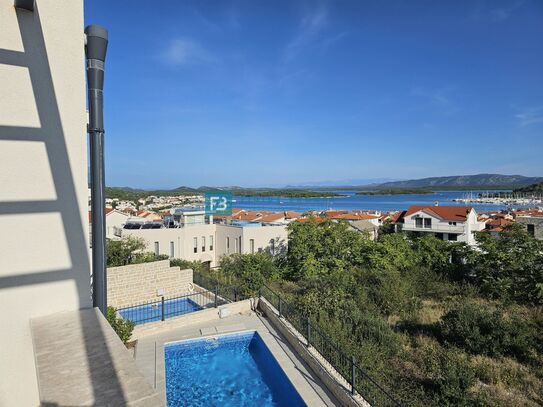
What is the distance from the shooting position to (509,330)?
9.51 m

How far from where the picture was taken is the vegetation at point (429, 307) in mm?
7617

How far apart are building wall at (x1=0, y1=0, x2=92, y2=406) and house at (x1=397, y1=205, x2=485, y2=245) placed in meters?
38.9

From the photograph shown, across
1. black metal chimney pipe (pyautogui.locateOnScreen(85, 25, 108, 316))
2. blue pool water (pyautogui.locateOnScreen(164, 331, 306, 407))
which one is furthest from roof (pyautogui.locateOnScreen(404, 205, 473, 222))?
black metal chimney pipe (pyautogui.locateOnScreen(85, 25, 108, 316))

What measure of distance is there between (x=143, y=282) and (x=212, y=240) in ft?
43.7

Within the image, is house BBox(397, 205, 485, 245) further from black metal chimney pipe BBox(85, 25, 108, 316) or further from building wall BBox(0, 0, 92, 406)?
building wall BBox(0, 0, 92, 406)

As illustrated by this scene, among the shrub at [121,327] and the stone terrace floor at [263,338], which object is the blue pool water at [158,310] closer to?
the stone terrace floor at [263,338]

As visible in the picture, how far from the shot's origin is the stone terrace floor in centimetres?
704

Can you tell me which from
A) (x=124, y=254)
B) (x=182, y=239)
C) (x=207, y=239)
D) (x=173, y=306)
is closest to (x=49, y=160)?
(x=173, y=306)

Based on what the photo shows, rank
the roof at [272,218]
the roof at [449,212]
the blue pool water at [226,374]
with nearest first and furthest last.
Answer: the blue pool water at [226,374], the roof at [272,218], the roof at [449,212]

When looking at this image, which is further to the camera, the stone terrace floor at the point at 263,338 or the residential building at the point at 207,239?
the residential building at the point at 207,239

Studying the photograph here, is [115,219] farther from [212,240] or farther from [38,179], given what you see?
[38,179]

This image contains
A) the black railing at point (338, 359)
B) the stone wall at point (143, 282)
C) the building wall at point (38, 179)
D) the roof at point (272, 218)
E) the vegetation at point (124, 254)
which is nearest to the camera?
the building wall at point (38, 179)

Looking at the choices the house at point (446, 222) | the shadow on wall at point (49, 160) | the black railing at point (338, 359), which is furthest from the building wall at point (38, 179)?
the house at point (446, 222)

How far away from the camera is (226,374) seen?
9.00 metres
